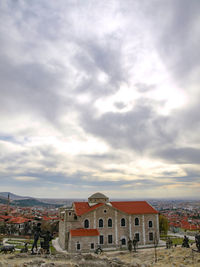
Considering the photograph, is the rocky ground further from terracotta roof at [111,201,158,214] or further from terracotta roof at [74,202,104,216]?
terracotta roof at [111,201,158,214]

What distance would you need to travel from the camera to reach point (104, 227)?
3784 cm

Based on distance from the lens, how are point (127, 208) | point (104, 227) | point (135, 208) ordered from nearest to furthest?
point (104, 227) → point (127, 208) → point (135, 208)

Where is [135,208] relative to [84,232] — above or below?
above

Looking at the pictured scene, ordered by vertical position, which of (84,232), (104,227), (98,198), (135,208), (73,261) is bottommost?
(84,232)

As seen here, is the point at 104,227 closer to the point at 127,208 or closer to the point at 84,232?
the point at 84,232

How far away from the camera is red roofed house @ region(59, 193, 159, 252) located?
34.2m

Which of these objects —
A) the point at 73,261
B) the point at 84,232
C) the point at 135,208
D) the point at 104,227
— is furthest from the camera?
the point at 135,208

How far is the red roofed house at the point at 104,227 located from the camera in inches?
1348

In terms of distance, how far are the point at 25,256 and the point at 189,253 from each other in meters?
17.0

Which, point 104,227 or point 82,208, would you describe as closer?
point 104,227

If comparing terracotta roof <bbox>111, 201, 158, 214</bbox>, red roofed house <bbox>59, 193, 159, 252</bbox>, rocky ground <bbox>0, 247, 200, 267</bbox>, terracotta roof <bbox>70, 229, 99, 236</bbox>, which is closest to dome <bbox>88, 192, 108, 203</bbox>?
red roofed house <bbox>59, 193, 159, 252</bbox>

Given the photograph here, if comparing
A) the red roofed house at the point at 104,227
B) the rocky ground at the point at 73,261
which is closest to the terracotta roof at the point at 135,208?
the red roofed house at the point at 104,227

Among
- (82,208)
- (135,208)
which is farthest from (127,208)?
(82,208)

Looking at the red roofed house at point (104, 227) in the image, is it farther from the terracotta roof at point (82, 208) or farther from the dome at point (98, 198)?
the dome at point (98, 198)
